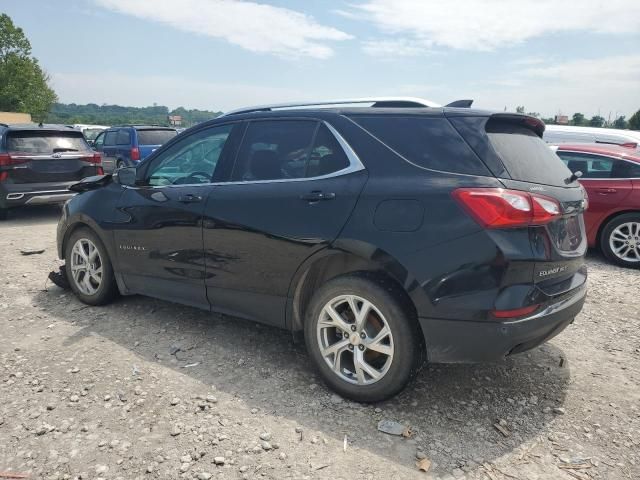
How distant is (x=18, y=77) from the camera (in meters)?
49.8

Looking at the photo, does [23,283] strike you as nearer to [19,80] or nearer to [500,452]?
[500,452]

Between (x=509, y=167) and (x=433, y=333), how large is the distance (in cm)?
99

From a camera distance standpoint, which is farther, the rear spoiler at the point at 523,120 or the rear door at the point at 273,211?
the rear door at the point at 273,211

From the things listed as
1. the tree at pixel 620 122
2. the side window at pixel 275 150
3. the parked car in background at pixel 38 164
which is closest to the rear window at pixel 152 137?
the parked car in background at pixel 38 164

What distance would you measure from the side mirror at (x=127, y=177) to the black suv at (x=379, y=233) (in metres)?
0.42

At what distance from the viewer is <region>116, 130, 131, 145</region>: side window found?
13.8 meters

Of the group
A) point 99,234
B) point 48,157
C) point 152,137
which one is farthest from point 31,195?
point 152,137

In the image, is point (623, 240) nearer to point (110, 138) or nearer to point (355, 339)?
point (355, 339)

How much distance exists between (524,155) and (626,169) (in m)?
4.85

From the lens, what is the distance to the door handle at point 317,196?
Result: 9.97ft

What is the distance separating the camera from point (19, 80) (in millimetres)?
49812

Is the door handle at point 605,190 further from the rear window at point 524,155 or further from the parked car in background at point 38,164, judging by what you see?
the parked car in background at point 38,164

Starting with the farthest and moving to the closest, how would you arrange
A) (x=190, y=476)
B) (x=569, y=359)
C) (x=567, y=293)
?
(x=569, y=359)
(x=567, y=293)
(x=190, y=476)

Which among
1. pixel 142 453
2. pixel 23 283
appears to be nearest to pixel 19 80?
pixel 23 283
